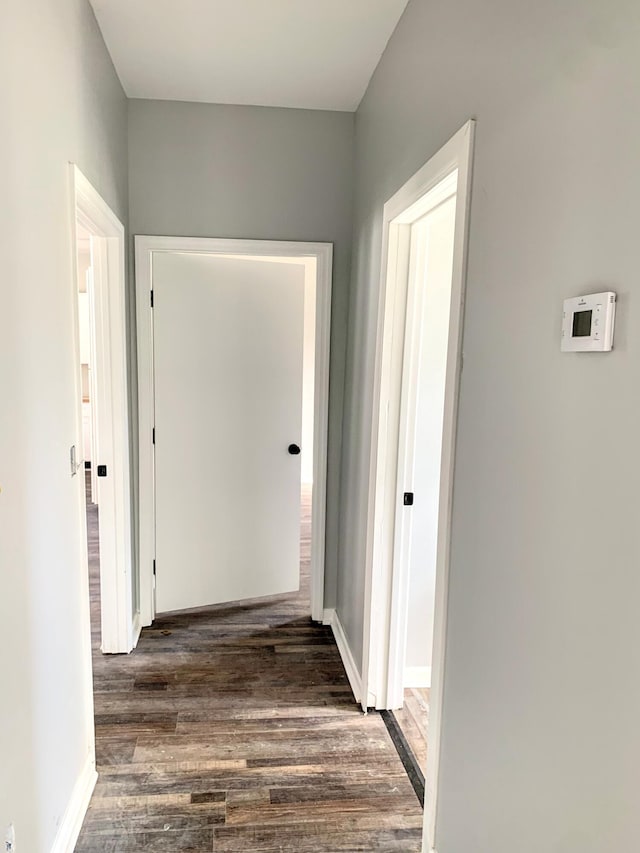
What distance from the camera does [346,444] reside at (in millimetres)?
2955

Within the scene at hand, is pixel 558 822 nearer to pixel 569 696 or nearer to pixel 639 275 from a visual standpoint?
pixel 569 696

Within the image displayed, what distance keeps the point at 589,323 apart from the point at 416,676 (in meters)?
2.17

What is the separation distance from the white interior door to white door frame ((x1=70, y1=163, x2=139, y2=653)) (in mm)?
367

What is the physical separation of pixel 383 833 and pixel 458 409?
138cm

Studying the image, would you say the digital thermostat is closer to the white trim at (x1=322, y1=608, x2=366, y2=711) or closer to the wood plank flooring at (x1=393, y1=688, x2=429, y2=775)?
the wood plank flooring at (x1=393, y1=688, x2=429, y2=775)

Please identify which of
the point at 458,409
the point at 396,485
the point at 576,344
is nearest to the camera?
the point at 576,344

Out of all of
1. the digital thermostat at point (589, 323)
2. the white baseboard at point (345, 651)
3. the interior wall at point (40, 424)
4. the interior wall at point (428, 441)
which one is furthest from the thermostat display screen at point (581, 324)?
the white baseboard at point (345, 651)

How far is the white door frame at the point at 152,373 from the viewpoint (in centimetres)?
286

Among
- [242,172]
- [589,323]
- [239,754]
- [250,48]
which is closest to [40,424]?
[589,323]

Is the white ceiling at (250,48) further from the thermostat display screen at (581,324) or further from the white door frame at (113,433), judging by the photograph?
the thermostat display screen at (581,324)

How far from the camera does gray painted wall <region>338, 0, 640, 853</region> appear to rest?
83cm

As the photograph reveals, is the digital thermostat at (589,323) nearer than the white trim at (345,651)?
Yes

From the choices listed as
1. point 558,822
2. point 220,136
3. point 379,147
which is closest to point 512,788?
point 558,822

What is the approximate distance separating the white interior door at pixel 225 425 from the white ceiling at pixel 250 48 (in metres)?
0.80
